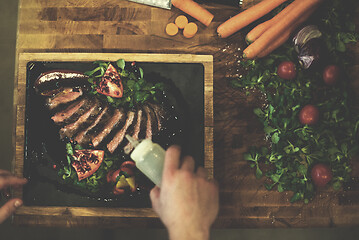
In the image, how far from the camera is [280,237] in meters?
2.60

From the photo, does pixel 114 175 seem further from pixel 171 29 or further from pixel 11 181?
pixel 171 29

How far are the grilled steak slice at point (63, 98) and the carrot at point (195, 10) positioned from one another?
0.96m

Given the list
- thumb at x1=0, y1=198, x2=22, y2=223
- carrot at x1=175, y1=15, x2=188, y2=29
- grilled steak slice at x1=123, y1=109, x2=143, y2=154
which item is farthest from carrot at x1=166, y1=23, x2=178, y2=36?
thumb at x1=0, y1=198, x2=22, y2=223

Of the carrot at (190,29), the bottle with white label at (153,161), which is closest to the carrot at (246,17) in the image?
the carrot at (190,29)

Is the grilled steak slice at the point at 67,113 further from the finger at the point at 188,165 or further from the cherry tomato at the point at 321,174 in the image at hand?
the cherry tomato at the point at 321,174

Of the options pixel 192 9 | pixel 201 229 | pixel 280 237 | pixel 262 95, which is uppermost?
pixel 192 9

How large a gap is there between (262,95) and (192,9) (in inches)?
32.0

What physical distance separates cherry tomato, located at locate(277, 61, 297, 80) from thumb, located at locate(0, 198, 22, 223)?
197 cm

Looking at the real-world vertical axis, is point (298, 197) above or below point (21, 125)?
below

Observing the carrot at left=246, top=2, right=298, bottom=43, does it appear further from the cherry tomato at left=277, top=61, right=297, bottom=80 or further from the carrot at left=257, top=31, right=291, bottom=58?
the cherry tomato at left=277, top=61, right=297, bottom=80

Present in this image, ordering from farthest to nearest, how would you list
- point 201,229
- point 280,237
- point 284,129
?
point 280,237
point 284,129
point 201,229

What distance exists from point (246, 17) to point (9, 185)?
198 centimetres

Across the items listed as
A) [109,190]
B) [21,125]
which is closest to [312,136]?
[109,190]

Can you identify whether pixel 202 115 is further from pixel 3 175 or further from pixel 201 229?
pixel 3 175
